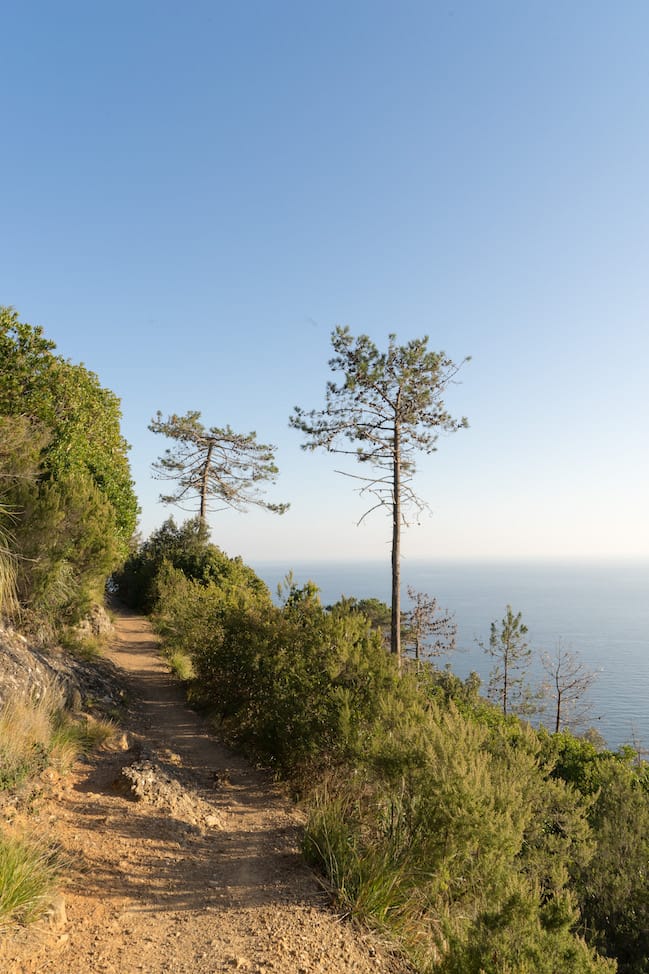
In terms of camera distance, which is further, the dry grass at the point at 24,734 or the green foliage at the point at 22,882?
the dry grass at the point at 24,734

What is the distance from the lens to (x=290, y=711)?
727cm

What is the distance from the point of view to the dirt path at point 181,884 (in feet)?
11.8

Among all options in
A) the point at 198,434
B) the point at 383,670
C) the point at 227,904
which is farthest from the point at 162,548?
the point at 227,904

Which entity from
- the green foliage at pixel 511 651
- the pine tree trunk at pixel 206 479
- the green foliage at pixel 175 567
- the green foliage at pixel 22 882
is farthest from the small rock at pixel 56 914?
the green foliage at pixel 511 651

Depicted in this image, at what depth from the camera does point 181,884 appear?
4.52 metres

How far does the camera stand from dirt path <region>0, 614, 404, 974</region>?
3.60 meters

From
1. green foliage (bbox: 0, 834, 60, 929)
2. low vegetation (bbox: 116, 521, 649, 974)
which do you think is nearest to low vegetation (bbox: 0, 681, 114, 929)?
green foliage (bbox: 0, 834, 60, 929)

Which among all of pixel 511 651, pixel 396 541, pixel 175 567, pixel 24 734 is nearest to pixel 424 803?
pixel 24 734

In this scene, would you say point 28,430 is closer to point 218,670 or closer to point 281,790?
point 218,670

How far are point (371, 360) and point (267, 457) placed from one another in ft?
46.5

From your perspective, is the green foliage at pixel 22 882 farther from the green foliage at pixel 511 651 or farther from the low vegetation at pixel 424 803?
the green foliage at pixel 511 651

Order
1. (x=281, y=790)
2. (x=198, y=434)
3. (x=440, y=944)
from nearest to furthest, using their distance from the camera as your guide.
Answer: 1. (x=440, y=944)
2. (x=281, y=790)
3. (x=198, y=434)

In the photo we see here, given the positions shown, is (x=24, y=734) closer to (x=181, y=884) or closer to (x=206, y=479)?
(x=181, y=884)

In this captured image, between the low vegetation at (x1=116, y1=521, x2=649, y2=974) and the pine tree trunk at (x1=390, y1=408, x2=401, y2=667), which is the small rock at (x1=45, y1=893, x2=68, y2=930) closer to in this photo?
Result: the low vegetation at (x1=116, y1=521, x2=649, y2=974)
